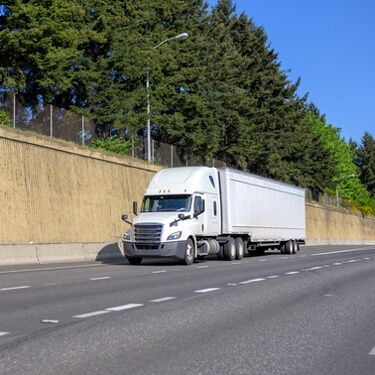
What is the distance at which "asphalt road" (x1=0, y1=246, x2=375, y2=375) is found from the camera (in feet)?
21.2

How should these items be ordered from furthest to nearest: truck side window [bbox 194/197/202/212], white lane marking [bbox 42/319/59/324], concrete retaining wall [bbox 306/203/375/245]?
1. concrete retaining wall [bbox 306/203/375/245]
2. truck side window [bbox 194/197/202/212]
3. white lane marking [bbox 42/319/59/324]

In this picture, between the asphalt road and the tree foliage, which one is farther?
the tree foliage

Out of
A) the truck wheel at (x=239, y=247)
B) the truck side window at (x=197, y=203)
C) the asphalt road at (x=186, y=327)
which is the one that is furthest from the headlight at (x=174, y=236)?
the asphalt road at (x=186, y=327)

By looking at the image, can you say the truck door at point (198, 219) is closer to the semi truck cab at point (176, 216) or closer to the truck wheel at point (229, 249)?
the semi truck cab at point (176, 216)

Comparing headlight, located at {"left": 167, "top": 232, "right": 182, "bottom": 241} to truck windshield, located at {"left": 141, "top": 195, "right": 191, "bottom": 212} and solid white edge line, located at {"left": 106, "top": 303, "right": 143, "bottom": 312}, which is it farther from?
solid white edge line, located at {"left": 106, "top": 303, "right": 143, "bottom": 312}

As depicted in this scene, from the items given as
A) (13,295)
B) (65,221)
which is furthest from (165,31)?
(13,295)

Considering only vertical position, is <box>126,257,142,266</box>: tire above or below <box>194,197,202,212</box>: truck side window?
below

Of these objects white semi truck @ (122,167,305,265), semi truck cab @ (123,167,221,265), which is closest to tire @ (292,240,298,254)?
white semi truck @ (122,167,305,265)

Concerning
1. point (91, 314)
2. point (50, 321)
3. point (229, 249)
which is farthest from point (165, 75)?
point (50, 321)

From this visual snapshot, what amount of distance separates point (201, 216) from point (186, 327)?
1662cm

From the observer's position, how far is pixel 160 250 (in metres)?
23.1

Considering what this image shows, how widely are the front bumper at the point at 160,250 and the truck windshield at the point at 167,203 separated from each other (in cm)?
156

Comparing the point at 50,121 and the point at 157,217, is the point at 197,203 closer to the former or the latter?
the point at 157,217

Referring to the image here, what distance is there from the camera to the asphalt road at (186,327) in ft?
21.2
